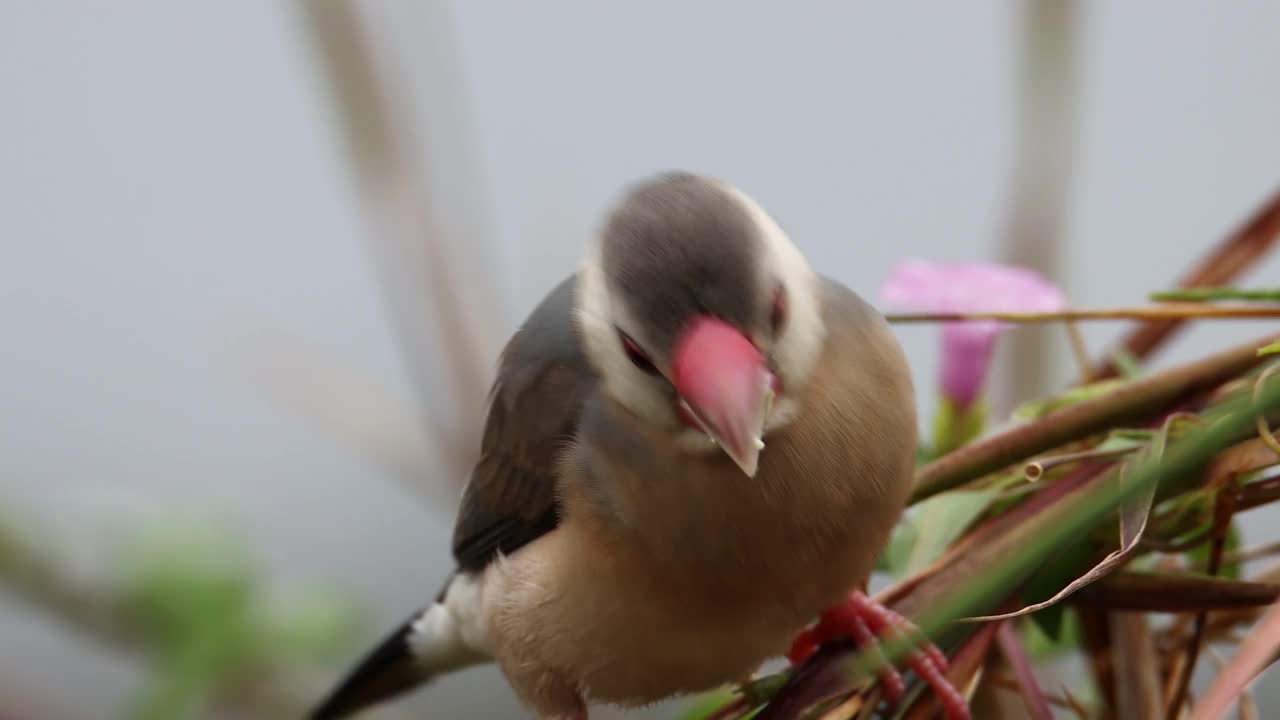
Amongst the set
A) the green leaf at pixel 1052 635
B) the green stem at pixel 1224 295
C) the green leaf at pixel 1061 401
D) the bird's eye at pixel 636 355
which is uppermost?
the bird's eye at pixel 636 355

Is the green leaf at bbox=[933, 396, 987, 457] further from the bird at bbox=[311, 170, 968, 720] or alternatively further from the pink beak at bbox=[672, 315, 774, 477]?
the pink beak at bbox=[672, 315, 774, 477]

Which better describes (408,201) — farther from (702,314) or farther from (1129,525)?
(1129,525)

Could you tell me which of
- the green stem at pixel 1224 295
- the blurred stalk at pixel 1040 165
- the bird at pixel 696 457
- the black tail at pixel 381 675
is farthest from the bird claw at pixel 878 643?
the blurred stalk at pixel 1040 165

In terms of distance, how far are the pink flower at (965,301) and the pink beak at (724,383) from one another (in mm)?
314

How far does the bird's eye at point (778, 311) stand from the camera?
775 mm

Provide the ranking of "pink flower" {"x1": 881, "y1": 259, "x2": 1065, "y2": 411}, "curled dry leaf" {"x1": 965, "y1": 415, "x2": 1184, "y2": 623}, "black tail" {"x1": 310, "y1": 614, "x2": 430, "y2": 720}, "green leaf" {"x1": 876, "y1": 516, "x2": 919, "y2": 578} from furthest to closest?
"black tail" {"x1": 310, "y1": 614, "x2": 430, "y2": 720} → "pink flower" {"x1": 881, "y1": 259, "x2": 1065, "y2": 411} → "green leaf" {"x1": 876, "y1": 516, "x2": 919, "y2": 578} → "curled dry leaf" {"x1": 965, "y1": 415, "x2": 1184, "y2": 623}

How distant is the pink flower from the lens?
1.00 m

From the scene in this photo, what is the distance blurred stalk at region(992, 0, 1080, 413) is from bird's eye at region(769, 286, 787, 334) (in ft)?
2.61

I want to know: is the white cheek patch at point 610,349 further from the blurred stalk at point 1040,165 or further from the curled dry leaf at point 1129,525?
the blurred stalk at point 1040,165

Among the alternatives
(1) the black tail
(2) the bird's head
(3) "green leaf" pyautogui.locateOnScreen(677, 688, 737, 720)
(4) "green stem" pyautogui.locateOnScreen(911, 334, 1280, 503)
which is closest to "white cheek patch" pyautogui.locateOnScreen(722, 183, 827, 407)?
(2) the bird's head

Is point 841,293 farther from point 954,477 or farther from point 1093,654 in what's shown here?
point 1093,654

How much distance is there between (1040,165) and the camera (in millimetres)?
1559

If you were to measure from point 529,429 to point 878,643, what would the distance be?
1.16 feet

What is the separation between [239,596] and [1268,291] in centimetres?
138
